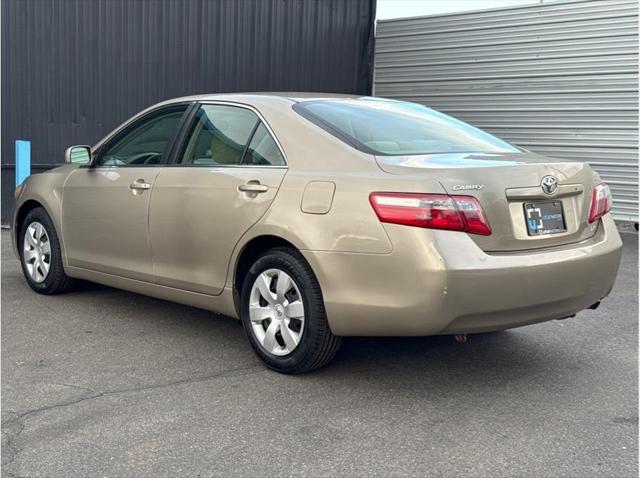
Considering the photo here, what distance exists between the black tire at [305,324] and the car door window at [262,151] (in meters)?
0.52

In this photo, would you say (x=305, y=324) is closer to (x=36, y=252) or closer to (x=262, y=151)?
(x=262, y=151)

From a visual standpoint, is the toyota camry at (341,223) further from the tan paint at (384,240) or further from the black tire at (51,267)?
the black tire at (51,267)

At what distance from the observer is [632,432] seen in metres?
3.36

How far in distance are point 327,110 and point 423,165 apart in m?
0.94

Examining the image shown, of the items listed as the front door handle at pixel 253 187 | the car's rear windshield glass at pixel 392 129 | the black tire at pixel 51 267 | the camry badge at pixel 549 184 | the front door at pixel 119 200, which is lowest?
the black tire at pixel 51 267

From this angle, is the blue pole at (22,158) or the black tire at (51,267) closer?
the black tire at (51,267)

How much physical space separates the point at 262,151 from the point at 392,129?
0.75 metres

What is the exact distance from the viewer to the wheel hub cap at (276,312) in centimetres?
395

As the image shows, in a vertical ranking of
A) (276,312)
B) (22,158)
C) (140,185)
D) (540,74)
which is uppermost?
(540,74)

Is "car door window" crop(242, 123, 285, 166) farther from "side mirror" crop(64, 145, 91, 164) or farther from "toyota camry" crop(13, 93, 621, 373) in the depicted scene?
"side mirror" crop(64, 145, 91, 164)

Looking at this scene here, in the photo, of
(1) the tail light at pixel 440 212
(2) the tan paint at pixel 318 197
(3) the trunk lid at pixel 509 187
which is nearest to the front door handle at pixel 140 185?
(2) the tan paint at pixel 318 197

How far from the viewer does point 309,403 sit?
367 centimetres

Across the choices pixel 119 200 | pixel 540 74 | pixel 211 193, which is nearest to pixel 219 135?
pixel 211 193

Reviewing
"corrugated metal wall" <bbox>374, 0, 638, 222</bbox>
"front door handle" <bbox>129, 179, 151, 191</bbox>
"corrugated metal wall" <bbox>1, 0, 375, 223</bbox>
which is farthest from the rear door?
"corrugated metal wall" <bbox>374, 0, 638, 222</bbox>
